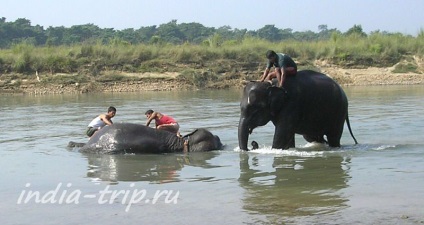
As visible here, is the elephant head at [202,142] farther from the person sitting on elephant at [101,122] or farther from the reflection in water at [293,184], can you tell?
the person sitting on elephant at [101,122]

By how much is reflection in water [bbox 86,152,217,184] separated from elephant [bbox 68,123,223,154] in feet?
0.85

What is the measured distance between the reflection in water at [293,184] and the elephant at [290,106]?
0.57 meters

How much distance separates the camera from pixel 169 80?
122ft

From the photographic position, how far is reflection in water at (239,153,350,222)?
30.6ft

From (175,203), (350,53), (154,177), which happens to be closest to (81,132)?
(154,177)

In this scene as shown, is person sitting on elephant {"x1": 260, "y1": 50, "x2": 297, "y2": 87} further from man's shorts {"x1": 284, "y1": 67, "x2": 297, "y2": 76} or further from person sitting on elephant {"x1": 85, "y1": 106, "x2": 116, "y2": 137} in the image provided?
person sitting on elephant {"x1": 85, "y1": 106, "x2": 116, "y2": 137}

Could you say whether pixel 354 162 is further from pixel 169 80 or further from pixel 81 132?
pixel 169 80

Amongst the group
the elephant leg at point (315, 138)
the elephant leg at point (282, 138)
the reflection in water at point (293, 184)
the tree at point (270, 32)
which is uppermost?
the tree at point (270, 32)

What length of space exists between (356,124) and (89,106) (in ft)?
36.8

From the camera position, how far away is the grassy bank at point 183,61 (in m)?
37.4

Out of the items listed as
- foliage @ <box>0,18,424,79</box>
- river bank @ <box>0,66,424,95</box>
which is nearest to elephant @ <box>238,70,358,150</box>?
river bank @ <box>0,66,424,95</box>

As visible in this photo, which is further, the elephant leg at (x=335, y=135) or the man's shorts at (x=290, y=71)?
the elephant leg at (x=335, y=135)

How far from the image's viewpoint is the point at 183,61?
40.0m

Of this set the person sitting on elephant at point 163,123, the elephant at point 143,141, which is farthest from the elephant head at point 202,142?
the person sitting on elephant at point 163,123
